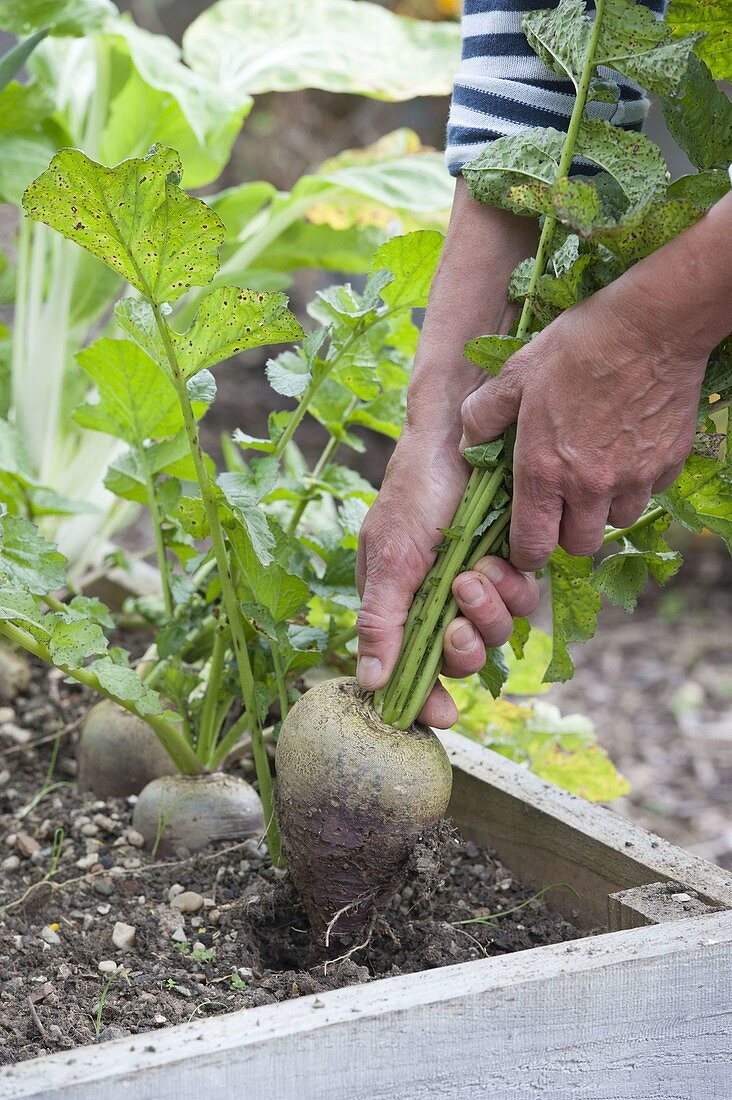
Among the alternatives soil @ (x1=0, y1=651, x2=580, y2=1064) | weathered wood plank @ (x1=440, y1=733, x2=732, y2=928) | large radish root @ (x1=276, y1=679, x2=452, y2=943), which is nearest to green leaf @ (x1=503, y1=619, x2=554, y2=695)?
weathered wood plank @ (x1=440, y1=733, x2=732, y2=928)

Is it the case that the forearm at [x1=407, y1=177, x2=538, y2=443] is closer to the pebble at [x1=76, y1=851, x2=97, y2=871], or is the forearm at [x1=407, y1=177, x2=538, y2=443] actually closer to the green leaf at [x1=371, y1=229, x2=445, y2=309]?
the green leaf at [x1=371, y1=229, x2=445, y2=309]

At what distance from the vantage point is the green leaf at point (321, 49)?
7.47 feet

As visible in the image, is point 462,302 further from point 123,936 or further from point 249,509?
point 123,936

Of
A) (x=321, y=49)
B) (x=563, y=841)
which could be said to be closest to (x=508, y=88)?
(x=563, y=841)

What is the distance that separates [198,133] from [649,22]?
98 centimetres

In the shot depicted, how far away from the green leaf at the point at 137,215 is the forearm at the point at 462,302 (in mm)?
242

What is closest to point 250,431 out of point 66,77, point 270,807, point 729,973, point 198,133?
point 66,77

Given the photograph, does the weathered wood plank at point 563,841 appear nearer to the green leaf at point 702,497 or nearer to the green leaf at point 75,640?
the green leaf at point 702,497

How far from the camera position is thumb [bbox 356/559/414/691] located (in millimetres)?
1062

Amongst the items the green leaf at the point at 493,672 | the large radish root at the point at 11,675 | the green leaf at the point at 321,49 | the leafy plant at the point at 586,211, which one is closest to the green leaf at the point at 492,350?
the leafy plant at the point at 586,211

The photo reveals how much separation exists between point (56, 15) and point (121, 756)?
1.19 metres

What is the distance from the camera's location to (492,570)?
1.06 metres

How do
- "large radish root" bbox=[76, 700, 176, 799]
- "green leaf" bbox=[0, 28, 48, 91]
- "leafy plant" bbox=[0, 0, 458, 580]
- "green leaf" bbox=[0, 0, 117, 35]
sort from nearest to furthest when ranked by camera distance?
"large radish root" bbox=[76, 700, 176, 799], "green leaf" bbox=[0, 28, 48, 91], "green leaf" bbox=[0, 0, 117, 35], "leafy plant" bbox=[0, 0, 458, 580]

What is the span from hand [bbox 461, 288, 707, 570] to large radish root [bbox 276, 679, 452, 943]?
0.71 feet
